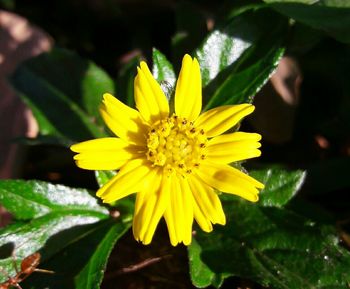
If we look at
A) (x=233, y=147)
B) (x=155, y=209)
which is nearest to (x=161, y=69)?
(x=233, y=147)

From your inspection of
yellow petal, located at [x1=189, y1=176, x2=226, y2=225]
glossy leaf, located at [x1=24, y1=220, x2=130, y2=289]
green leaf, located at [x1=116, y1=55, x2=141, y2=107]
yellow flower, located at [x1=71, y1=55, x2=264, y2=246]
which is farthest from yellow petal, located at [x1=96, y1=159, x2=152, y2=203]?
green leaf, located at [x1=116, y1=55, x2=141, y2=107]

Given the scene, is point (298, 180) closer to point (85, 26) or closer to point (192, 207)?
point (192, 207)

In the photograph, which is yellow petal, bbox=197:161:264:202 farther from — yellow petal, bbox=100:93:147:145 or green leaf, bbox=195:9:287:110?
green leaf, bbox=195:9:287:110

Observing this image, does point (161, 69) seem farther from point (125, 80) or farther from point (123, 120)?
point (125, 80)

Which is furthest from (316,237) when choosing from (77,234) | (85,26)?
(85,26)

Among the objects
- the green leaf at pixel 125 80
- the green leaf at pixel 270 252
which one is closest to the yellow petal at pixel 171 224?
the green leaf at pixel 270 252

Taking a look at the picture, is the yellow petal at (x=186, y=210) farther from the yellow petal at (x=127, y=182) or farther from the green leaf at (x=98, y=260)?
the green leaf at (x=98, y=260)
